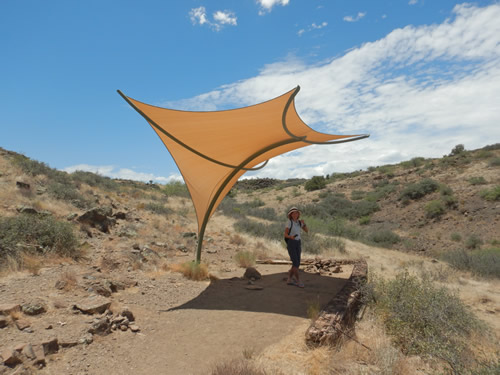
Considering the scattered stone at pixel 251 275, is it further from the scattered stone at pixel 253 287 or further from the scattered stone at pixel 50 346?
the scattered stone at pixel 50 346

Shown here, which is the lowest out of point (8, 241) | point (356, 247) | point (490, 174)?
point (356, 247)

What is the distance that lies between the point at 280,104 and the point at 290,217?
262 centimetres

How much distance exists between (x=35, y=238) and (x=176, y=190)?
25.8 m

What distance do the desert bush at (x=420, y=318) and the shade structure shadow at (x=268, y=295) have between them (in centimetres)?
128

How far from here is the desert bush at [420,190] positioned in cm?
2709

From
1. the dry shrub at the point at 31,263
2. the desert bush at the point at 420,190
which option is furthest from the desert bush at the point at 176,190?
the dry shrub at the point at 31,263

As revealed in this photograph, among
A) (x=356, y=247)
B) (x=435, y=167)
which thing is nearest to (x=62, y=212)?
(x=356, y=247)

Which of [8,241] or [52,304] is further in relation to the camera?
[8,241]

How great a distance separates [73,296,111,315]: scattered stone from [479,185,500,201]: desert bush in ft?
86.2

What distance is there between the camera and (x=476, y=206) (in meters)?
21.8

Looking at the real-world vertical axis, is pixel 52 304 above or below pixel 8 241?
below

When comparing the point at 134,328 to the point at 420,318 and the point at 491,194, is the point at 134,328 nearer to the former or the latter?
the point at 420,318

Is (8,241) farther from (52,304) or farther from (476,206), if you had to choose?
(476,206)

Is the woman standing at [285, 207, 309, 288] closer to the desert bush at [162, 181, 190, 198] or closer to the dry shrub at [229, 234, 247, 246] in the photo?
the dry shrub at [229, 234, 247, 246]
